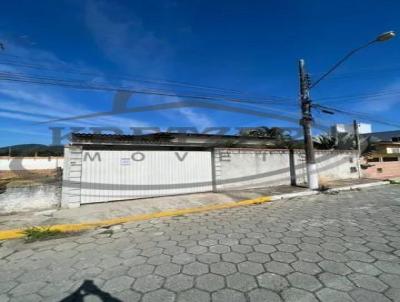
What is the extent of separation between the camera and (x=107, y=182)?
31.9 ft

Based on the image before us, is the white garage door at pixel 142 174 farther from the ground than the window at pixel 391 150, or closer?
closer

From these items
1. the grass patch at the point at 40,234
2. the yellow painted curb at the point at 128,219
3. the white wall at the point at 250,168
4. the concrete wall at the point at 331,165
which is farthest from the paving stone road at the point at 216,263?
the concrete wall at the point at 331,165

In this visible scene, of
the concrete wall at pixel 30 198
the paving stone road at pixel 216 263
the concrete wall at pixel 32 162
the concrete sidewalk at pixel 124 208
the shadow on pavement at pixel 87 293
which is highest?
the concrete wall at pixel 32 162

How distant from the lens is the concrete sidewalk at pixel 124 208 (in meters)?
7.04

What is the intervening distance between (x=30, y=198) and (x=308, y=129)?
11.7m

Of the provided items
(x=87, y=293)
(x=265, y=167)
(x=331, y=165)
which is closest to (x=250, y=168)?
(x=265, y=167)

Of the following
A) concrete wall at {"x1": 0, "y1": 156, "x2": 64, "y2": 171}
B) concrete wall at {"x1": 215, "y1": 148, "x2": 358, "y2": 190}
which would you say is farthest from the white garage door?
concrete wall at {"x1": 0, "y1": 156, "x2": 64, "y2": 171}

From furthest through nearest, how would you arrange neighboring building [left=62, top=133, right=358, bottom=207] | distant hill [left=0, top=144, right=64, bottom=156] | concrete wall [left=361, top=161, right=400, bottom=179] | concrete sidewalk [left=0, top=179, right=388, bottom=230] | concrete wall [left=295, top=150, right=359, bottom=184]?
distant hill [left=0, top=144, right=64, bottom=156] < concrete wall [left=361, top=161, right=400, bottom=179] < concrete wall [left=295, top=150, right=359, bottom=184] < neighboring building [left=62, top=133, right=358, bottom=207] < concrete sidewalk [left=0, top=179, right=388, bottom=230]

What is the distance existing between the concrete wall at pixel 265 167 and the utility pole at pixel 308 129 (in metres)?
1.71

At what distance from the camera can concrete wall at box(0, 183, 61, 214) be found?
7809 mm

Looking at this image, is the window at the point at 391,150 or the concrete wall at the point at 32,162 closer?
the window at the point at 391,150

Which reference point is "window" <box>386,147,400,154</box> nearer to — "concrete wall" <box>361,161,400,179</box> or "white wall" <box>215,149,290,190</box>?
"concrete wall" <box>361,161,400,179</box>

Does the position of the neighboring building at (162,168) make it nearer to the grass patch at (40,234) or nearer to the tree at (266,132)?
the grass patch at (40,234)

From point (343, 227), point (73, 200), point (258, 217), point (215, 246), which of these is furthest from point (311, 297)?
point (73, 200)
